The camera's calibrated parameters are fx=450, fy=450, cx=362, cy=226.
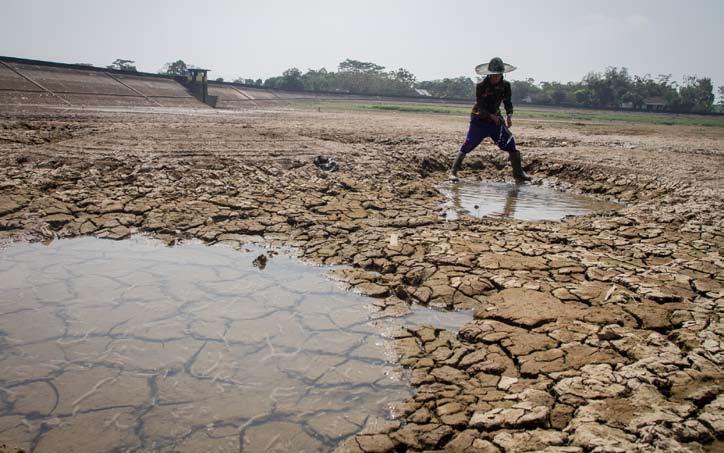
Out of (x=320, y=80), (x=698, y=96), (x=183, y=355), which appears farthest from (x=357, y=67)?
(x=183, y=355)

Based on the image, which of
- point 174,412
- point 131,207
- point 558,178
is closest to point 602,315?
point 174,412

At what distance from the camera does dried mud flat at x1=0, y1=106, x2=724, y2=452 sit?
2080 millimetres

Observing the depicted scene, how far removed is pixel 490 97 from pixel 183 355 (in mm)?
5706

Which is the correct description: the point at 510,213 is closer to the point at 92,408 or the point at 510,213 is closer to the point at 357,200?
the point at 357,200

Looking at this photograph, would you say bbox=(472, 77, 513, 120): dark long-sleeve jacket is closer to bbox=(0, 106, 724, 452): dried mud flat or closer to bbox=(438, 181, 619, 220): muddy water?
bbox=(438, 181, 619, 220): muddy water

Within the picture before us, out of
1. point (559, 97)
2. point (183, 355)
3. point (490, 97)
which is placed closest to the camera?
point (183, 355)

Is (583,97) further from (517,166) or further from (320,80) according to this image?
(517,166)

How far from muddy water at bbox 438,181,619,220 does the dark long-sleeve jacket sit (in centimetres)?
114

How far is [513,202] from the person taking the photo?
6133 mm

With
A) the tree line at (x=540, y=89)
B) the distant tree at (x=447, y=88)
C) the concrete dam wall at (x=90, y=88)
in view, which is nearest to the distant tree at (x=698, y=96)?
the tree line at (x=540, y=89)

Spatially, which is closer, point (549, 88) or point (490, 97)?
point (490, 97)

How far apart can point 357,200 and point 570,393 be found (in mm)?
3801

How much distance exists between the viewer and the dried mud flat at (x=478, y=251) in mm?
2080

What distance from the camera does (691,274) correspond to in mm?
3527
